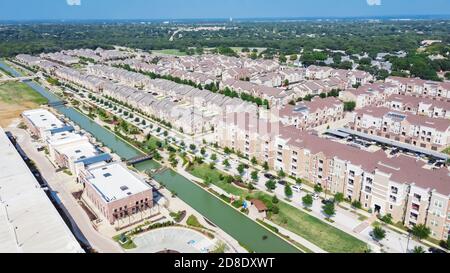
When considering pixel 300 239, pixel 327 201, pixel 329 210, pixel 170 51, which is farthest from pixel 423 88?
pixel 170 51

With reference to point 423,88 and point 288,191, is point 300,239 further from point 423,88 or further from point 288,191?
point 423,88

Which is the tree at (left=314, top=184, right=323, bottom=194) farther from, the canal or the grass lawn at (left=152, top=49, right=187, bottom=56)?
the grass lawn at (left=152, top=49, right=187, bottom=56)

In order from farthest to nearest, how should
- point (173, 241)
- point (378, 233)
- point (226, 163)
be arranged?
point (226, 163) < point (173, 241) < point (378, 233)

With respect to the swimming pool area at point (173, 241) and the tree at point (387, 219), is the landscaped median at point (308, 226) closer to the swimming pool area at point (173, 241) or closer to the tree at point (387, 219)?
the tree at point (387, 219)

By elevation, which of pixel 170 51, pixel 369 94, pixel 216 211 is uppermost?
pixel 170 51

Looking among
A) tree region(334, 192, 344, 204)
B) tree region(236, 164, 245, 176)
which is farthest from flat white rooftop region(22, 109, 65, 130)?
tree region(334, 192, 344, 204)
